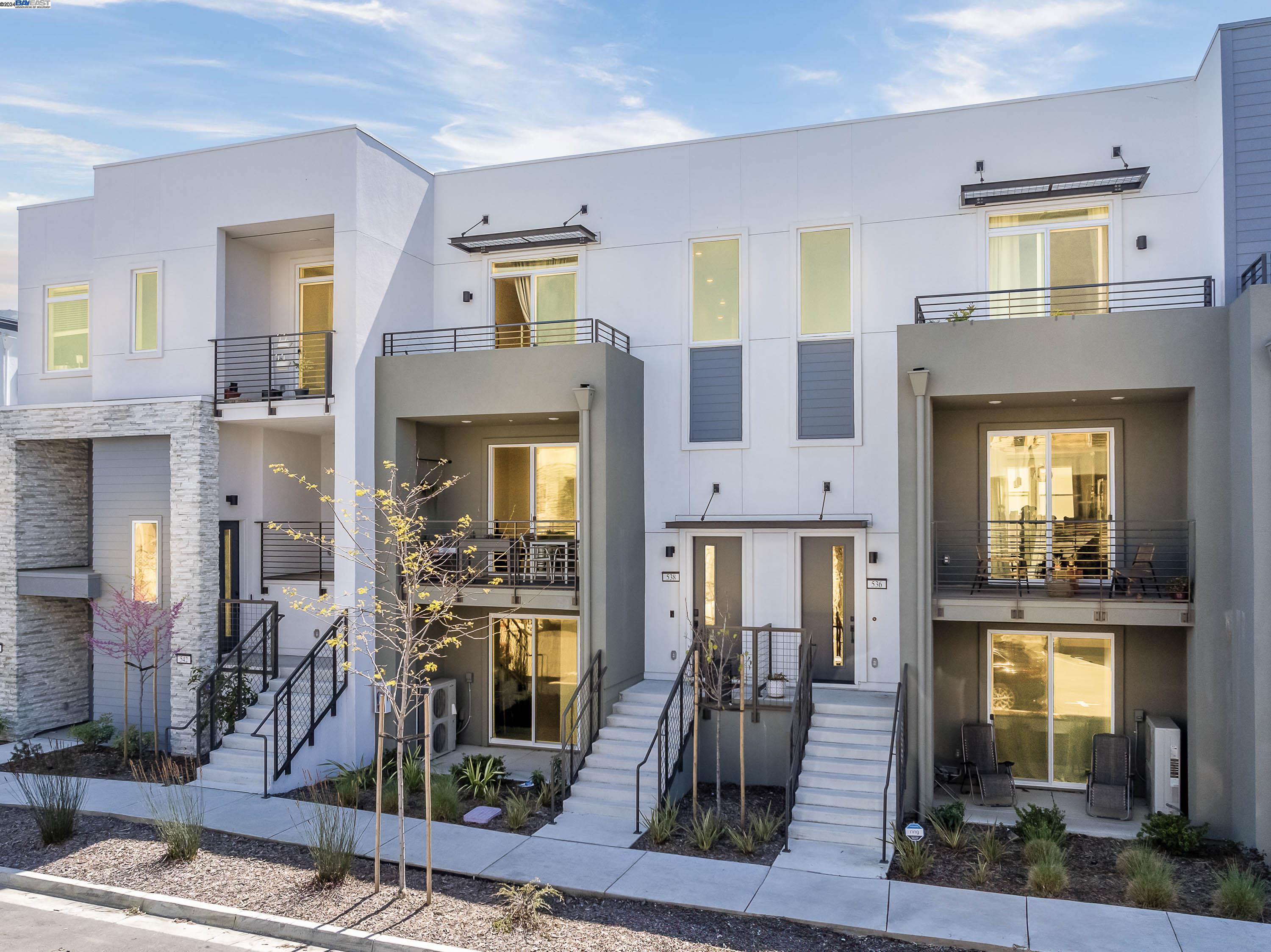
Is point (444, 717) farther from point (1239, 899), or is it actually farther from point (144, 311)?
point (1239, 899)

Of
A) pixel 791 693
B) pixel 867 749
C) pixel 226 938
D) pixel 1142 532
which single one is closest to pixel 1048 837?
pixel 867 749

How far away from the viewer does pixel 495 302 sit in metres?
15.2

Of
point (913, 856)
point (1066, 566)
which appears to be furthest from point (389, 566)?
point (1066, 566)

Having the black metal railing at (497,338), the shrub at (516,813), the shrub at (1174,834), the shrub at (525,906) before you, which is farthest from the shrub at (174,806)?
the shrub at (1174,834)

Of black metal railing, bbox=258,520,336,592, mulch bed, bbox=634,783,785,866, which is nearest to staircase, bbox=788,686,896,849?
mulch bed, bbox=634,783,785,866

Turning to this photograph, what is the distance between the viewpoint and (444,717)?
1428 cm

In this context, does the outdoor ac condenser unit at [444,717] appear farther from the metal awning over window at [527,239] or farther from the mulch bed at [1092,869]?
the mulch bed at [1092,869]

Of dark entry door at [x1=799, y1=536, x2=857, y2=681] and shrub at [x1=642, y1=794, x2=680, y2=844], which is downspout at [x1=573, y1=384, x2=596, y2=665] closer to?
shrub at [x1=642, y1=794, x2=680, y2=844]

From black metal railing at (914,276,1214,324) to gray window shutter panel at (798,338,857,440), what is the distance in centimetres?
126

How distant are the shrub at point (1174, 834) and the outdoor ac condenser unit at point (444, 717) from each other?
9.67m

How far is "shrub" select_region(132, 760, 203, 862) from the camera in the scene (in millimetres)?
9547

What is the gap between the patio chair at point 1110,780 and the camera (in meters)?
11.1

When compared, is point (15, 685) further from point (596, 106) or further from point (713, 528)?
point (596, 106)

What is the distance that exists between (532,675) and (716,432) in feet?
16.1
